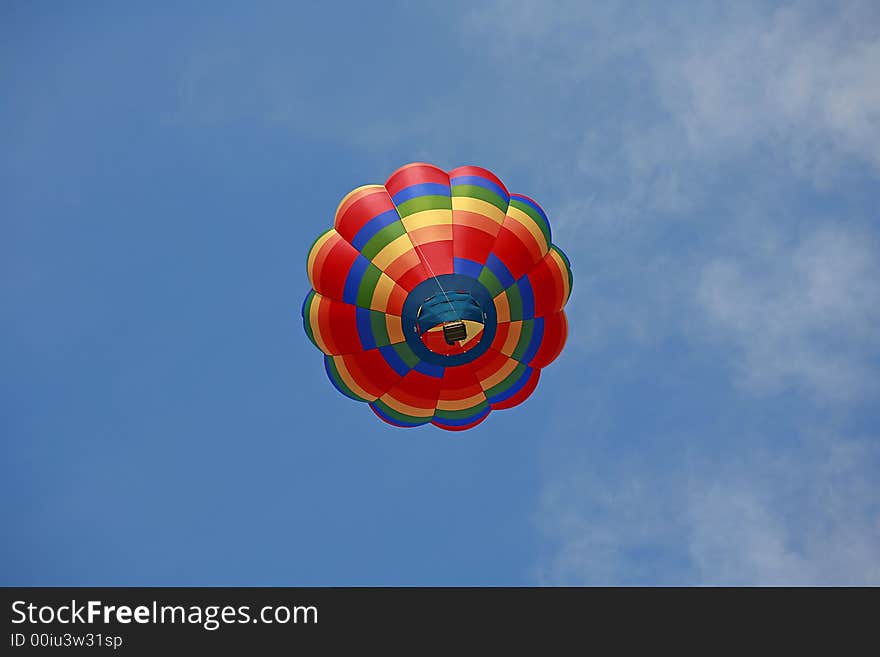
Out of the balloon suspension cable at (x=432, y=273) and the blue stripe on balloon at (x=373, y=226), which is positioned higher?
the blue stripe on balloon at (x=373, y=226)

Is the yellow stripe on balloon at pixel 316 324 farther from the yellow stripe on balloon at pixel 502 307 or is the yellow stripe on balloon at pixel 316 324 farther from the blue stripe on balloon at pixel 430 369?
the yellow stripe on balloon at pixel 502 307

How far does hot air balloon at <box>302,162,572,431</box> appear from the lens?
13.5 m

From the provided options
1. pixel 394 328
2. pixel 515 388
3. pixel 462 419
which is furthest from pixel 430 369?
pixel 515 388

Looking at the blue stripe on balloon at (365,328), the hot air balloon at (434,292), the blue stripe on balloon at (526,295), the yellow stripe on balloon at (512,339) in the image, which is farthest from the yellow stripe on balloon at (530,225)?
the blue stripe on balloon at (365,328)

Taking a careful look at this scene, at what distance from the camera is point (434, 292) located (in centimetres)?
1337

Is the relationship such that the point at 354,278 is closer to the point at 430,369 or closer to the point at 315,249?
the point at 315,249

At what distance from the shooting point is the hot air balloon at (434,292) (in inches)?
533

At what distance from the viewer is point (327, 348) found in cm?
1425

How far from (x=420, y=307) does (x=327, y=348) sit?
6.64 ft

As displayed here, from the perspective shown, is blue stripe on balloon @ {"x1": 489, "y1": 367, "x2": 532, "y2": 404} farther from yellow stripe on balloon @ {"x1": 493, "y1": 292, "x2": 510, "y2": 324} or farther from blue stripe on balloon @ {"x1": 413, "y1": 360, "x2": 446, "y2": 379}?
yellow stripe on balloon @ {"x1": 493, "y1": 292, "x2": 510, "y2": 324}
